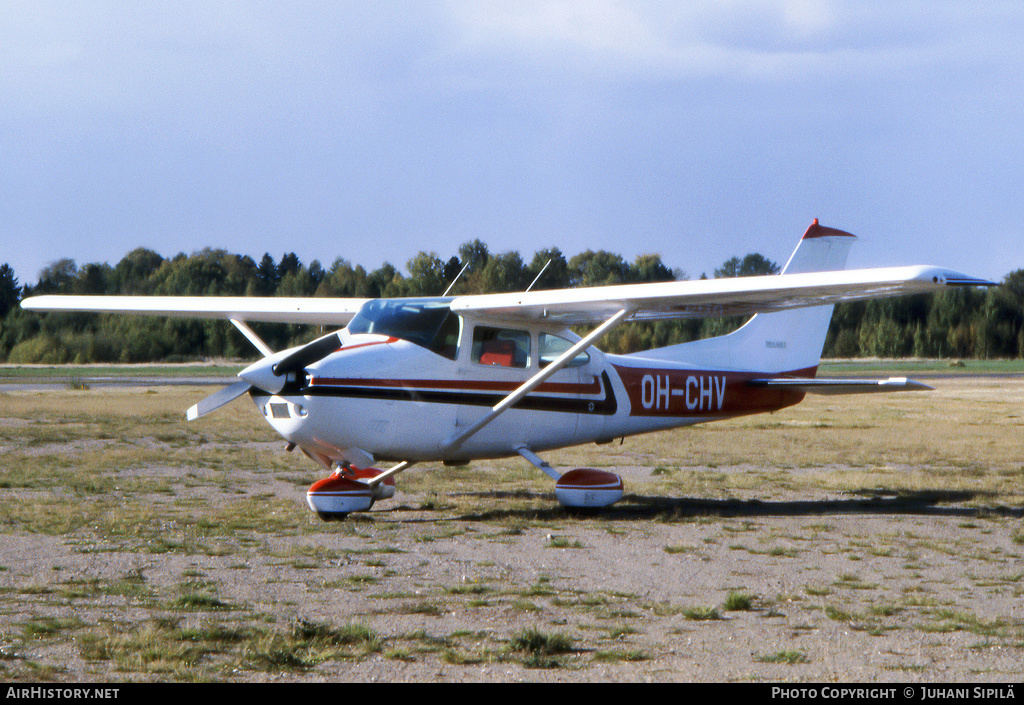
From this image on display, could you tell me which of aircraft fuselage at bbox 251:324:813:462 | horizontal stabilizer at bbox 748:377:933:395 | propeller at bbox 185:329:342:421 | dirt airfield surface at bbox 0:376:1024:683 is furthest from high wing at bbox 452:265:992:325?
dirt airfield surface at bbox 0:376:1024:683

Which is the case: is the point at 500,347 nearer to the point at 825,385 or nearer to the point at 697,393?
the point at 697,393

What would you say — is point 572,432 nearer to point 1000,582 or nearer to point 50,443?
point 1000,582

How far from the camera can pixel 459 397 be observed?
33.2 feet

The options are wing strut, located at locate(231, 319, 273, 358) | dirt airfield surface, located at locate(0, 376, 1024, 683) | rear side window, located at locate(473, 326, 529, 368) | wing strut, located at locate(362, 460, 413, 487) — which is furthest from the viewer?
wing strut, located at locate(231, 319, 273, 358)

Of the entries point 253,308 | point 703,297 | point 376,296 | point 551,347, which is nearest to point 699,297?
point 703,297

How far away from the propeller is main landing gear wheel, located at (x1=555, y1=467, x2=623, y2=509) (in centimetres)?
287

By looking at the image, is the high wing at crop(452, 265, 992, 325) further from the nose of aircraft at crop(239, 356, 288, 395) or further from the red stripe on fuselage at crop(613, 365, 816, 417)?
the nose of aircraft at crop(239, 356, 288, 395)

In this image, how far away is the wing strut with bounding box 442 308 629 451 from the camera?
10.0 meters

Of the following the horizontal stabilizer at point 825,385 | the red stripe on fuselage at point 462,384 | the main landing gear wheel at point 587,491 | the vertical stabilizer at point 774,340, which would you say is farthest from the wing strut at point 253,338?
the horizontal stabilizer at point 825,385

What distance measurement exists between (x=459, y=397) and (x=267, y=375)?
2100 millimetres

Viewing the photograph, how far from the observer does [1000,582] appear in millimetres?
6656
